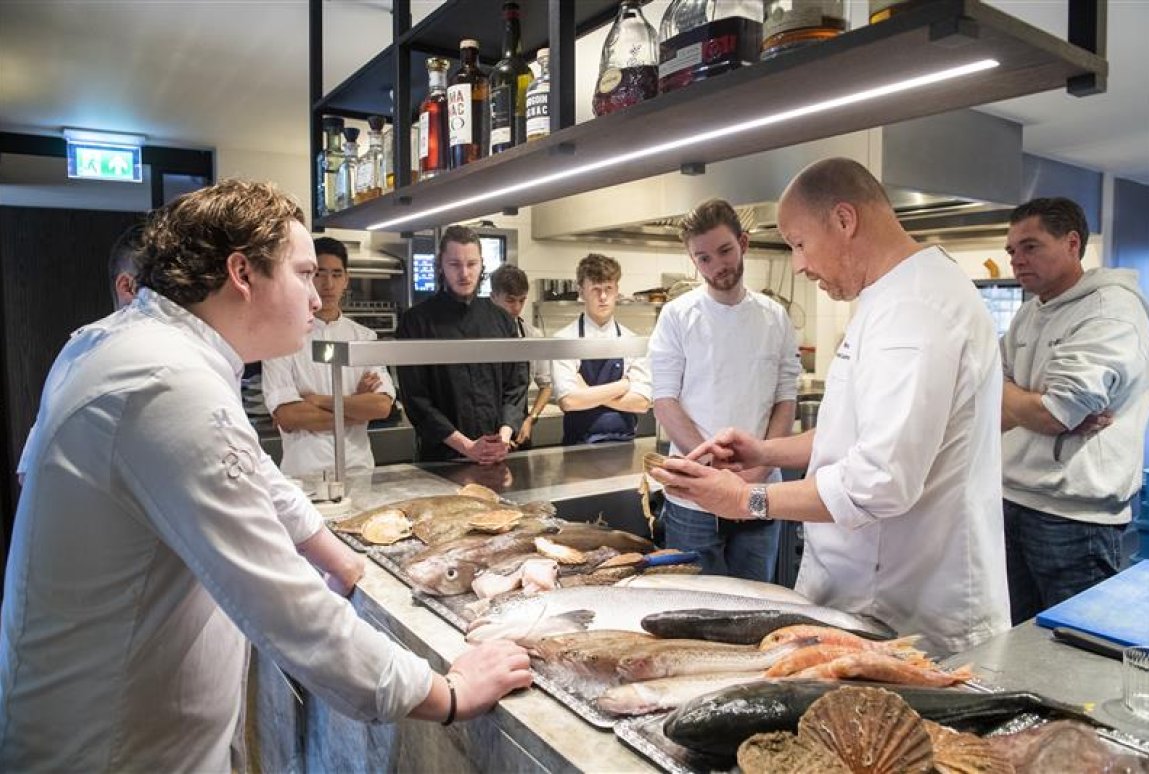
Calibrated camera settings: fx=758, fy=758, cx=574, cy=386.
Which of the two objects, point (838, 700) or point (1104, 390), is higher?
point (1104, 390)

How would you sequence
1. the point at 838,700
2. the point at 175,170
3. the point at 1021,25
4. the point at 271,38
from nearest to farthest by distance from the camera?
the point at 838,700 → the point at 1021,25 → the point at 271,38 → the point at 175,170

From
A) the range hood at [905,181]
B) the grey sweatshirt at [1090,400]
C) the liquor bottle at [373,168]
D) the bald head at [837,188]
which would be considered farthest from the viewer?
the range hood at [905,181]

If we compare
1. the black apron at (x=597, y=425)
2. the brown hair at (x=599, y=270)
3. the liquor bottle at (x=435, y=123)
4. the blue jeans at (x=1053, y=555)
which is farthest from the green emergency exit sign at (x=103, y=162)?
the blue jeans at (x=1053, y=555)

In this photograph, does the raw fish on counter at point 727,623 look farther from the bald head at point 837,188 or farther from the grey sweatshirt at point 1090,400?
the grey sweatshirt at point 1090,400

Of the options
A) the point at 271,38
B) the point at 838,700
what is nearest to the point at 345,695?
the point at 838,700

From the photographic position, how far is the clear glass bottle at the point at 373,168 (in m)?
2.89

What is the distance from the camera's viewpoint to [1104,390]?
2.55 meters

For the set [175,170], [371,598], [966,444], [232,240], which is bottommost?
[371,598]

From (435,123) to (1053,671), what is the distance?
2114 mm

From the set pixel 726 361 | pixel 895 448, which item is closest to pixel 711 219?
pixel 726 361

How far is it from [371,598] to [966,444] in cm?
129

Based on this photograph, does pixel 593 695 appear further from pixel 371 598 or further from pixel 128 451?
pixel 128 451

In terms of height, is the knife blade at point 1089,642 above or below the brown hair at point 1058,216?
below

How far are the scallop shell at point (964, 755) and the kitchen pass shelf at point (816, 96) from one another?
2.91 ft
